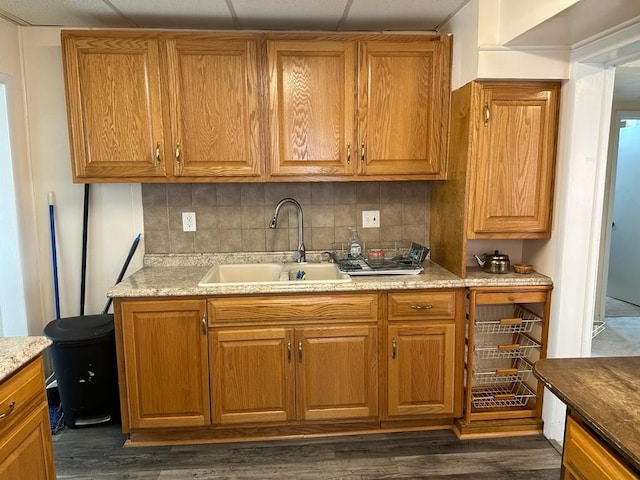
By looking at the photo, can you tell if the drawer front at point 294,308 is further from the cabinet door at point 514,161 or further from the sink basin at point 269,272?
the cabinet door at point 514,161

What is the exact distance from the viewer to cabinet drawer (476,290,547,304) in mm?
2230

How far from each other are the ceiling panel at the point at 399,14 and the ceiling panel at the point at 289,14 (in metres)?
0.09

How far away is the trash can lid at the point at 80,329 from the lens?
2.23 meters

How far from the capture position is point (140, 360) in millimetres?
2166

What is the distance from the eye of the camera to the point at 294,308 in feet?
7.15

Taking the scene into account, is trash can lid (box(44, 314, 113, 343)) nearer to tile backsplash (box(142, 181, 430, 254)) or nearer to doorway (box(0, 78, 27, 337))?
doorway (box(0, 78, 27, 337))

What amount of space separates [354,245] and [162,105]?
1.34m

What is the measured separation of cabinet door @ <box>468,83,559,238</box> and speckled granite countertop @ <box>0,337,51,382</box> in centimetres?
195

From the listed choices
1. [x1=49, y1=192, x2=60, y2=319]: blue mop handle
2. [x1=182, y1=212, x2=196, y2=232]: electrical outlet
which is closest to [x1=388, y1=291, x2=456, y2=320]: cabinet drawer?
[x1=182, y1=212, x2=196, y2=232]: electrical outlet

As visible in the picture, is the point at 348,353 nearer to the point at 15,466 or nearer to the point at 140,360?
the point at 140,360

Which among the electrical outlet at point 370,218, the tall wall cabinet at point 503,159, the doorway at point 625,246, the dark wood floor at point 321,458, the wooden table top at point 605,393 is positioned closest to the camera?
the wooden table top at point 605,393

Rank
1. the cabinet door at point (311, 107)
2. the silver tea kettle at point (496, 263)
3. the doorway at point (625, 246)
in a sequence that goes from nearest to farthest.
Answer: the cabinet door at point (311, 107)
the silver tea kettle at point (496, 263)
the doorway at point (625, 246)

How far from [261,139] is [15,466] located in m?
1.69

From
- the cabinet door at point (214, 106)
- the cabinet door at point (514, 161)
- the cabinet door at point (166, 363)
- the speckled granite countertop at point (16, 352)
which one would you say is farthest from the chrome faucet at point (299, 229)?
the speckled granite countertop at point (16, 352)
